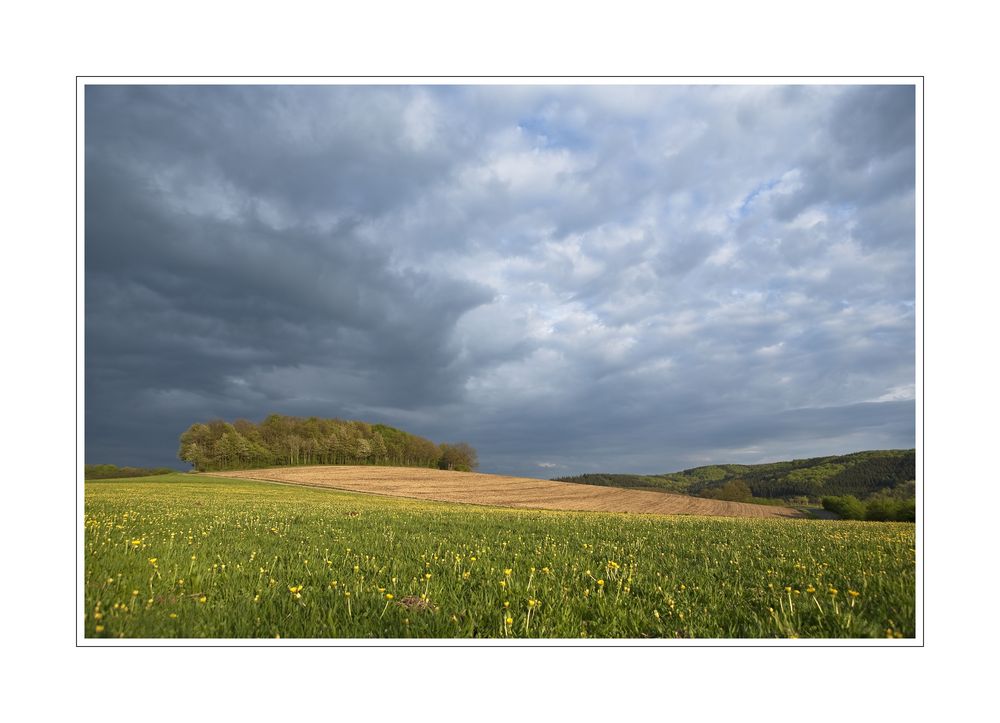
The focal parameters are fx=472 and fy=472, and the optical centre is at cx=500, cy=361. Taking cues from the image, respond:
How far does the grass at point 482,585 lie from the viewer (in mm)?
4160

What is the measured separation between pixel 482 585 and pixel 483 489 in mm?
22845

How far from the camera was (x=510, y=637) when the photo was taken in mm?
4156

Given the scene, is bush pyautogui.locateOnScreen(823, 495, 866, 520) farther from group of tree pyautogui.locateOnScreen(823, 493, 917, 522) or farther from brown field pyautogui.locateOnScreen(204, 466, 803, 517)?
brown field pyautogui.locateOnScreen(204, 466, 803, 517)

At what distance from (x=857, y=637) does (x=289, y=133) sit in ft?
30.7

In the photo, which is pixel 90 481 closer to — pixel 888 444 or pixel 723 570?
pixel 723 570

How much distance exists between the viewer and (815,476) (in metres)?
9.38

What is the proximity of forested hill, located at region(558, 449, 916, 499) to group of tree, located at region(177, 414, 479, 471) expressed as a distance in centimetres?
1597

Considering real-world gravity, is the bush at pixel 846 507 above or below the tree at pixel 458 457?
above

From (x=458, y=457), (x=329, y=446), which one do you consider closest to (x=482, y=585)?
(x=458, y=457)

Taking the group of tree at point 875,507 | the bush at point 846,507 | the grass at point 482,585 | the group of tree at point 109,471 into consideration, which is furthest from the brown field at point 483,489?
the group of tree at point 109,471

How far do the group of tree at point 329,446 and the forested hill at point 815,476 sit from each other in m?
16.0

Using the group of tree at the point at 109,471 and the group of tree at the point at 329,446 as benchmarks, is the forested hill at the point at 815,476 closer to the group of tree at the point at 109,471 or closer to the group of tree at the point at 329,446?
the group of tree at the point at 109,471
